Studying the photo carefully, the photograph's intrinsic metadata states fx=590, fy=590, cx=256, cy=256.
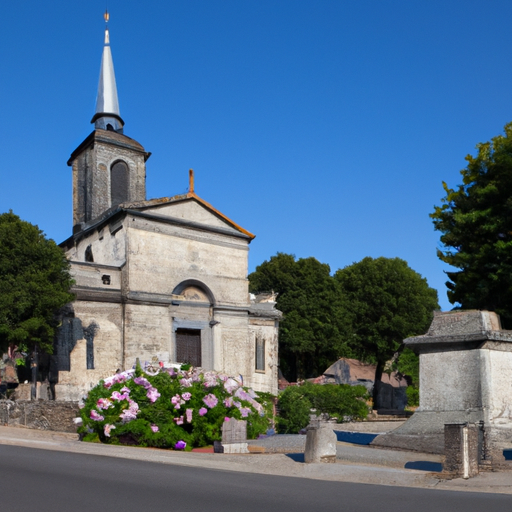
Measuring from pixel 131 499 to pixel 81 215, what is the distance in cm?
2937

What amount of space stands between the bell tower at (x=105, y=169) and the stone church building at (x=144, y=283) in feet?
0.19

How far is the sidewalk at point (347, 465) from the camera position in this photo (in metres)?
6.62

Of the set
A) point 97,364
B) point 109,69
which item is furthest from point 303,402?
point 109,69

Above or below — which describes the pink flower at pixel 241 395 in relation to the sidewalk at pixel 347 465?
above

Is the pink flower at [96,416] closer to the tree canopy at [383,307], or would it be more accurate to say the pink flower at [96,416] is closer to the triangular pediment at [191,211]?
the triangular pediment at [191,211]

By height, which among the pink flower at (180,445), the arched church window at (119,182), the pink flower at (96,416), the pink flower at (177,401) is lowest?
the pink flower at (180,445)

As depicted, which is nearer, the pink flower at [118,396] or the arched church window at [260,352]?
the pink flower at [118,396]

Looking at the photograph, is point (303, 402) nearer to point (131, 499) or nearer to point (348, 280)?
point (131, 499)

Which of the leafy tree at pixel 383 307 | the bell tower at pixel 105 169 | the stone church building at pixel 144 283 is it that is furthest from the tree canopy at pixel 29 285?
the leafy tree at pixel 383 307

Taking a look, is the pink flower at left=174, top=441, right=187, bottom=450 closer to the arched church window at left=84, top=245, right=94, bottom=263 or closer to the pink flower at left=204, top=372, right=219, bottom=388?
the pink flower at left=204, top=372, right=219, bottom=388

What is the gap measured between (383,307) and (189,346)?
23255 millimetres

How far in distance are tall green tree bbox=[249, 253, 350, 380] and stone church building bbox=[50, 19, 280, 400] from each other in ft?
45.4

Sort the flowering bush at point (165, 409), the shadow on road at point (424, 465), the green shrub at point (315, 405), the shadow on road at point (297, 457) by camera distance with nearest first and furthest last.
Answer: the shadow on road at point (424, 465), the shadow on road at point (297, 457), the flowering bush at point (165, 409), the green shrub at point (315, 405)

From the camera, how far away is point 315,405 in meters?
20.2
